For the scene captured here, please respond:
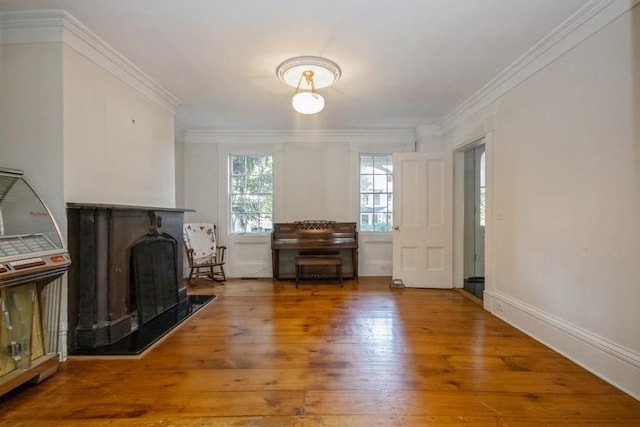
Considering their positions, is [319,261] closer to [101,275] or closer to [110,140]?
[101,275]

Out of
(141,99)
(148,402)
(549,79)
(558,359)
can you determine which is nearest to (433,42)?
(549,79)

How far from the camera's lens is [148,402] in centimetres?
167

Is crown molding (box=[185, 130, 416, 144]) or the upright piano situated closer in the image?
the upright piano

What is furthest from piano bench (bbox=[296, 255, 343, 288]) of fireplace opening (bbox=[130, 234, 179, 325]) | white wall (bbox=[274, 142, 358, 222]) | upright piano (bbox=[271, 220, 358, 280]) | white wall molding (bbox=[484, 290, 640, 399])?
white wall molding (bbox=[484, 290, 640, 399])

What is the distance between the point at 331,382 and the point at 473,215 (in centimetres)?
361

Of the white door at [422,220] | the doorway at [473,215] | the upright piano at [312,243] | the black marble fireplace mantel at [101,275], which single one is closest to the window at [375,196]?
the upright piano at [312,243]

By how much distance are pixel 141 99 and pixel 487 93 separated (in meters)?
3.62

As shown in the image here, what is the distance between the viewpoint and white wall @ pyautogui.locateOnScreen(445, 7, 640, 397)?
1749 millimetres

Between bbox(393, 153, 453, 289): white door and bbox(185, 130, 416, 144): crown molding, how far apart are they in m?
0.81

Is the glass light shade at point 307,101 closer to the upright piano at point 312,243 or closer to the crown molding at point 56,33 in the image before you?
the crown molding at point 56,33

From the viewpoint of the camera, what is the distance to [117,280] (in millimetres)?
2455

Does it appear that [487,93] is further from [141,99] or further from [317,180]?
[141,99]

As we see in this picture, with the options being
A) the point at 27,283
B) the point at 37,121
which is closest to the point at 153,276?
the point at 27,283

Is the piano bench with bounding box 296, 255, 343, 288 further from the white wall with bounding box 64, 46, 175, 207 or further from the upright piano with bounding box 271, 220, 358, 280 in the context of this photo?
the white wall with bounding box 64, 46, 175, 207
